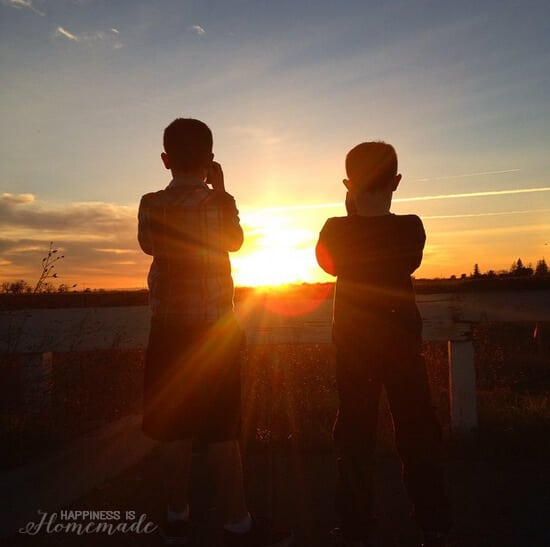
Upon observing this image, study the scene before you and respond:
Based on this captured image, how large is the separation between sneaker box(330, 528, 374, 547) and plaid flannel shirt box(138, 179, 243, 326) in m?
1.16

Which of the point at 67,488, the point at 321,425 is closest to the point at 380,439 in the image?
the point at 321,425

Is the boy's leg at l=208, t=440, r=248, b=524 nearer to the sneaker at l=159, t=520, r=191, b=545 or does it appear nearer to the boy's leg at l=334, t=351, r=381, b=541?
the sneaker at l=159, t=520, r=191, b=545

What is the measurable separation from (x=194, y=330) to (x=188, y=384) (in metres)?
0.25

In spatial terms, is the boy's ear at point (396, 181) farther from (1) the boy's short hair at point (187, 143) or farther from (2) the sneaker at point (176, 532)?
(2) the sneaker at point (176, 532)

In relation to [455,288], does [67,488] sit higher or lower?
lower

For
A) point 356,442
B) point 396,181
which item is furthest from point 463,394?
point 396,181

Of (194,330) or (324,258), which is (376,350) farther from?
(194,330)

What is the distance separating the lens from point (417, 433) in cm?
255

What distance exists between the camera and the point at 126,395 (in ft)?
15.2

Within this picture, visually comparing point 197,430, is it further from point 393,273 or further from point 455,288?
point 455,288

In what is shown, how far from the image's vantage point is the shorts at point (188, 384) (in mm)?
2555

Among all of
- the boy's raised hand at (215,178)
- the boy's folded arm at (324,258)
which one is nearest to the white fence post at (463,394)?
the boy's folded arm at (324,258)

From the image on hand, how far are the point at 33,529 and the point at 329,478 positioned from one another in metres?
1.69

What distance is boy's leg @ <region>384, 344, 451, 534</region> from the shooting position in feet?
8.25
